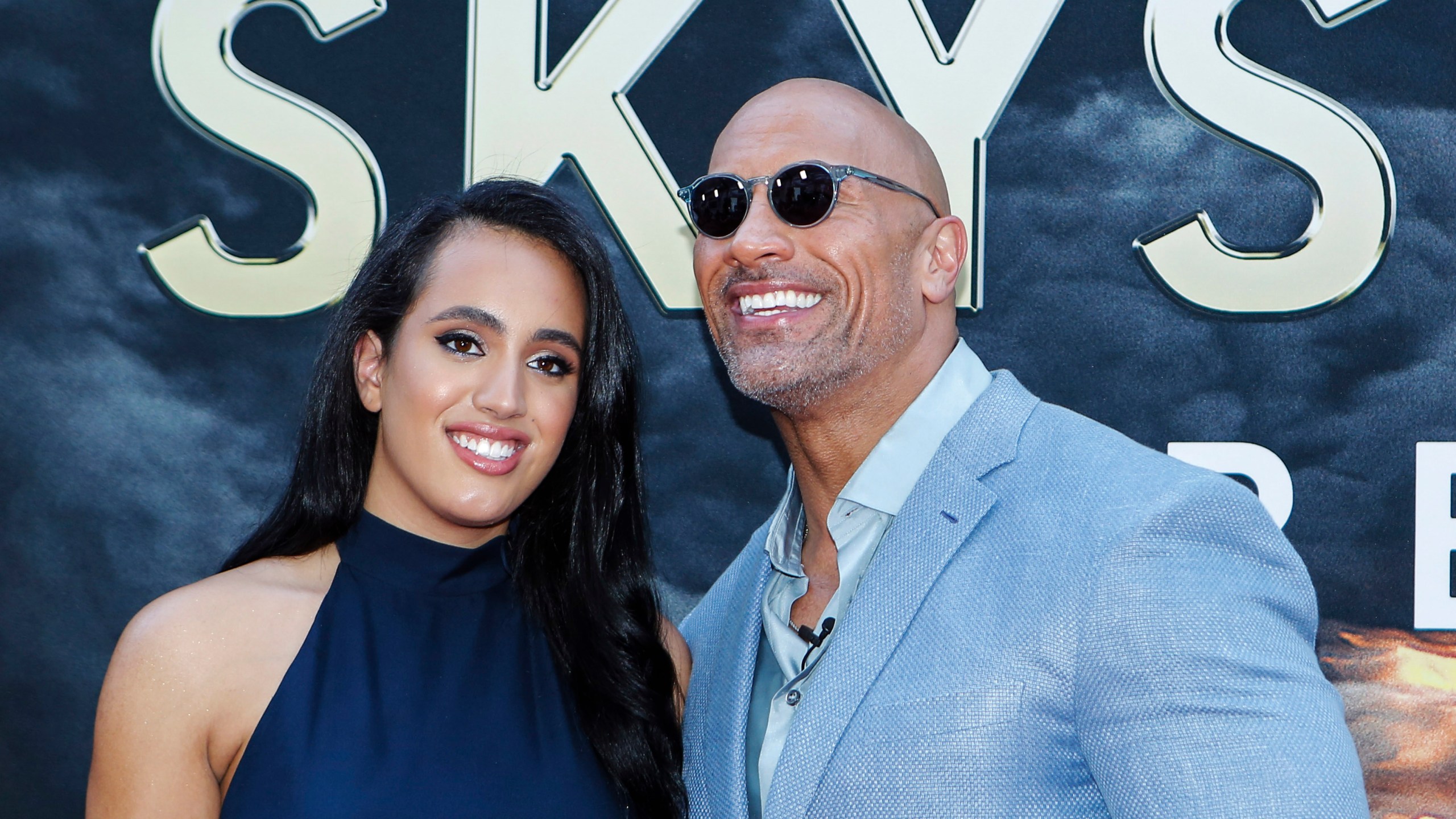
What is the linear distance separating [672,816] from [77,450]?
2298 millimetres

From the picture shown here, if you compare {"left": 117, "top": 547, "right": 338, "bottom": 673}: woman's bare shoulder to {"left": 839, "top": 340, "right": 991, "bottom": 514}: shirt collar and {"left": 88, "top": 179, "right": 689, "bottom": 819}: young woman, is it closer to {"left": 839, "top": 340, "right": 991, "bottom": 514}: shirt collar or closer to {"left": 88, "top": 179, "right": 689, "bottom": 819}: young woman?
{"left": 88, "top": 179, "right": 689, "bottom": 819}: young woman

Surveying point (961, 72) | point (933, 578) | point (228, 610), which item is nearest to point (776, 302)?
point (933, 578)

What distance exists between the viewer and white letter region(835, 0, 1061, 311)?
3414 millimetres

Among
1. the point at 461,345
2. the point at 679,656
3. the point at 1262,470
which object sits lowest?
the point at 1262,470

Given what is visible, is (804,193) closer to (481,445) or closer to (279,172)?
(481,445)

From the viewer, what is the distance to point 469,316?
231cm

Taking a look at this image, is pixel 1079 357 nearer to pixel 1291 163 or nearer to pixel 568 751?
pixel 1291 163

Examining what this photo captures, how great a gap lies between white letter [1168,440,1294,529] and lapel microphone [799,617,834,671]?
5.09 feet

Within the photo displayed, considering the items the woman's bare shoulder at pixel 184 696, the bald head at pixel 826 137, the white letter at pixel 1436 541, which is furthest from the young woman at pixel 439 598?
the white letter at pixel 1436 541

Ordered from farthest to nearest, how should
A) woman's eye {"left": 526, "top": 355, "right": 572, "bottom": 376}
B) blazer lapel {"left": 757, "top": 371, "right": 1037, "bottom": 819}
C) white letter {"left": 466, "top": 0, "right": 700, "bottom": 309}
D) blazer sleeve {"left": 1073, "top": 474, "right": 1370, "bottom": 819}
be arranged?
white letter {"left": 466, "top": 0, "right": 700, "bottom": 309}, woman's eye {"left": 526, "top": 355, "right": 572, "bottom": 376}, blazer lapel {"left": 757, "top": 371, "right": 1037, "bottom": 819}, blazer sleeve {"left": 1073, "top": 474, "right": 1370, "bottom": 819}

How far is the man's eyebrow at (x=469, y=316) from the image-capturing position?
2.31 metres

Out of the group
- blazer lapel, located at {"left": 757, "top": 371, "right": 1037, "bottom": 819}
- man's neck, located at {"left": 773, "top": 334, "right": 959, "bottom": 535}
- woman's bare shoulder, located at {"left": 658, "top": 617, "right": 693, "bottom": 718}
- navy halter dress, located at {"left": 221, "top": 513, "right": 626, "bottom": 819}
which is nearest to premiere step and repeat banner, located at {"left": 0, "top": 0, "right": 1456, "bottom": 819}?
woman's bare shoulder, located at {"left": 658, "top": 617, "right": 693, "bottom": 718}

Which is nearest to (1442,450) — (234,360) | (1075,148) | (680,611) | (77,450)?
(1075,148)

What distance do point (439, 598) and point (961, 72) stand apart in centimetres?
211
